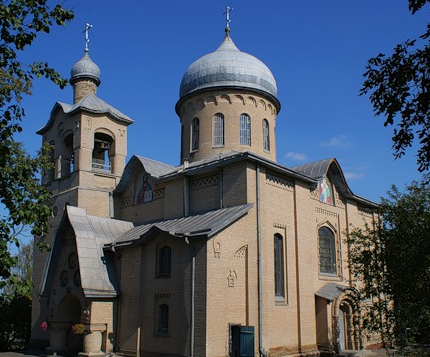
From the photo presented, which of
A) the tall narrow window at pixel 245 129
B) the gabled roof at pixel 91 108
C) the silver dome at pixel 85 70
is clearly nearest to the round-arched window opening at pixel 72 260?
the gabled roof at pixel 91 108

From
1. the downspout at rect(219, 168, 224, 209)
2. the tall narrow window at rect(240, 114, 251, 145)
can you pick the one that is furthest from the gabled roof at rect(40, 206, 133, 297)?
the tall narrow window at rect(240, 114, 251, 145)

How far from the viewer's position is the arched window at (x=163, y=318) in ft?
47.2

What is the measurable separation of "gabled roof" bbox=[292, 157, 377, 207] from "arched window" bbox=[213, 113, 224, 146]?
3106mm

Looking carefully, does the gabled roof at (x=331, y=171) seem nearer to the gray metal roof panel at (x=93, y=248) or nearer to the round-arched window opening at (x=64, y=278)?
the gray metal roof panel at (x=93, y=248)

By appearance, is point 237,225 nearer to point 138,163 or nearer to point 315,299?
point 315,299

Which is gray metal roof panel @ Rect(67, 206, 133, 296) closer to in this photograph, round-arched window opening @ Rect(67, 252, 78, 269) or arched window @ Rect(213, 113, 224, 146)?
round-arched window opening @ Rect(67, 252, 78, 269)

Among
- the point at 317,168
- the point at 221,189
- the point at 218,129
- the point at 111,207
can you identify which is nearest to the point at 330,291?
the point at 317,168

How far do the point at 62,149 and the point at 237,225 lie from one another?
Answer: 9.84 m

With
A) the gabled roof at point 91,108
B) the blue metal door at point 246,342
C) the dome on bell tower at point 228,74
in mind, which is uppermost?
the dome on bell tower at point 228,74

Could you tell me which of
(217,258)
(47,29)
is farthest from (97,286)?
(47,29)

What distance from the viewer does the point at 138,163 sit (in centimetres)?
1823

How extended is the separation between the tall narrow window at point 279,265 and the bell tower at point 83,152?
696 centimetres

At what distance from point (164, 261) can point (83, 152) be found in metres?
6.50

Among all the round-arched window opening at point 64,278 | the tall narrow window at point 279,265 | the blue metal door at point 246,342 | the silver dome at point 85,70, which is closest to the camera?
the blue metal door at point 246,342
